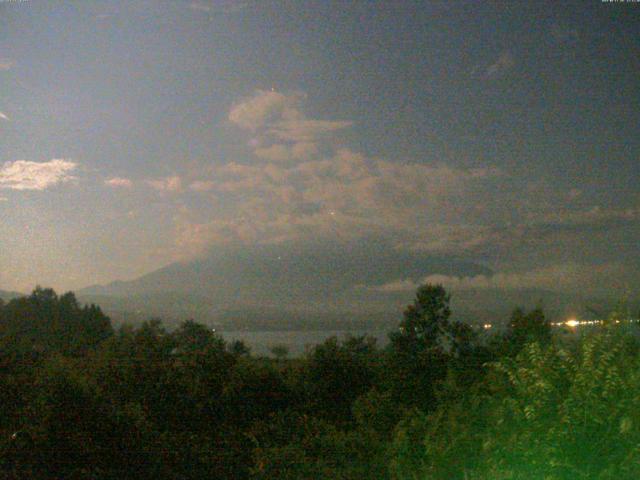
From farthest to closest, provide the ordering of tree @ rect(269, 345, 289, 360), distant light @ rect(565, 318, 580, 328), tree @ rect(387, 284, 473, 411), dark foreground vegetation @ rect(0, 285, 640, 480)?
tree @ rect(269, 345, 289, 360)
tree @ rect(387, 284, 473, 411)
distant light @ rect(565, 318, 580, 328)
dark foreground vegetation @ rect(0, 285, 640, 480)

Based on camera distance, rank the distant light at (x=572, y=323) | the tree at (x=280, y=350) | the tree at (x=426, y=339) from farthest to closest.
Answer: the tree at (x=280, y=350)
the tree at (x=426, y=339)
the distant light at (x=572, y=323)

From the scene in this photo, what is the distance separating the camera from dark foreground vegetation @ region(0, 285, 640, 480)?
5348 mm

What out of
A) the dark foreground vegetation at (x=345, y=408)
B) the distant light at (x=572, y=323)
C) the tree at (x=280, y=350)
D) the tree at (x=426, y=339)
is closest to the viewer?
the dark foreground vegetation at (x=345, y=408)

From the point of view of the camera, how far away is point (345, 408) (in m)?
22.4

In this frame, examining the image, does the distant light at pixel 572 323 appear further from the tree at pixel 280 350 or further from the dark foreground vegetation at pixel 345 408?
the tree at pixel 280 350

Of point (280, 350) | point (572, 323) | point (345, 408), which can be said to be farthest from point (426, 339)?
point (280, 350)

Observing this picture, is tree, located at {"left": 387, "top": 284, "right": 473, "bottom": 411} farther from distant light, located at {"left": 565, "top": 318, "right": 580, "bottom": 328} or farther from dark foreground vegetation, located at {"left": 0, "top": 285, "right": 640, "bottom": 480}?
distant light, located at {"left": 565, "top": 318, "right": 580, "bottom": 328}

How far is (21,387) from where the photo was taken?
16.9m

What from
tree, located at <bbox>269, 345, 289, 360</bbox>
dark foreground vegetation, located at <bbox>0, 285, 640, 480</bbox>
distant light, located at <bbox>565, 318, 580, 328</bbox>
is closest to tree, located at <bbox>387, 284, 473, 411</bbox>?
dark foreground vegetation, located at <bbox>0, 285, 640, 480</bbox>

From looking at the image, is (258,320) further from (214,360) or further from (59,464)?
(59,464)

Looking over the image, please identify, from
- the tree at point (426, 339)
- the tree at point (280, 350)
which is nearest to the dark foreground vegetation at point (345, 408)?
the tree at point (426, 339)

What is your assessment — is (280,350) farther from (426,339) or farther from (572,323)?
(572,323)

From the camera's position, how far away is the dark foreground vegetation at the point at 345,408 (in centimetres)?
535

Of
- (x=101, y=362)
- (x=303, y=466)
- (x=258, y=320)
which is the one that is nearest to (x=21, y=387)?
(x=101, y=362)
